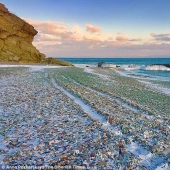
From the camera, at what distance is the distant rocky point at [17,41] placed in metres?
52.3

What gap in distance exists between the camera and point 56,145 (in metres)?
5.49

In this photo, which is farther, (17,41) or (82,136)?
(17,41)

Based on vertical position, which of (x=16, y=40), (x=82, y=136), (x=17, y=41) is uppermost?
(x=16, y=40)

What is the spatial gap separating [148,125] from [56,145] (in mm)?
3548

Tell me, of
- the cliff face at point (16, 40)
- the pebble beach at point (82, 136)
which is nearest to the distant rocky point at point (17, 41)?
the cliff face at point (16, 40)

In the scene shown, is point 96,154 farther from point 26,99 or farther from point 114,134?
point 26,99

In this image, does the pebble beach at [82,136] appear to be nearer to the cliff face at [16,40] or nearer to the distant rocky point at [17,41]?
the distant rocky point at [17,41]

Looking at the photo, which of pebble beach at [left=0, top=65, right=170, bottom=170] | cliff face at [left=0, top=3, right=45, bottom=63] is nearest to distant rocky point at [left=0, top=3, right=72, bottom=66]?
cliff face at [left=0, top=3, right=45, bottom=63]

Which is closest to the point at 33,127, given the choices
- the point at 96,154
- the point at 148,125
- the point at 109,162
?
the point at 96,154

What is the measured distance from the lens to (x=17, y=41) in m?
55.6

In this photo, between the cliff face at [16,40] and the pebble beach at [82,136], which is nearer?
the pebble beach at [82,136]

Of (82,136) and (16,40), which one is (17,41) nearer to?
(16,40)

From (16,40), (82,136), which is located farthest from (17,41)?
(82,136)

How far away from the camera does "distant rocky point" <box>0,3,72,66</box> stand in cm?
5228
